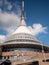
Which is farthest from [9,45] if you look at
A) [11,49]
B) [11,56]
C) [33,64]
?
[33,64]

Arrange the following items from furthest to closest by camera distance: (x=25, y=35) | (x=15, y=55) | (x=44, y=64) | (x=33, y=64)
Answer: (x=25, y=35)
(x=15, y=55)
(x=33, y=64)
(x=44, y=64)

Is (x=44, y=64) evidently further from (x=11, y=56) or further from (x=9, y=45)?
(x=9, y=45)

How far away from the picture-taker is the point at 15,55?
65.2 m

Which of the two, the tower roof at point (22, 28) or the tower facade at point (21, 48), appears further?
the tower roof at point (22, 28)

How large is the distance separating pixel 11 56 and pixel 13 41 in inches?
358

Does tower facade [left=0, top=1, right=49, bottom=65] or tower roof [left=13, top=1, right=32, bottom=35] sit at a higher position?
tower roof [left=13, top=1, right=32, bottom=35]

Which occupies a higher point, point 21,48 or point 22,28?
point 22,28

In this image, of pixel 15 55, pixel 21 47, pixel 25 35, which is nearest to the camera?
pixel 15 55

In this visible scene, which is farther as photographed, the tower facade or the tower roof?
the tower roof

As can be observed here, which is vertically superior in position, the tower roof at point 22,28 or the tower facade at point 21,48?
the tower roof at point 22,28

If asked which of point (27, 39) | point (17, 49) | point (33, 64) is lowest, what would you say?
point (33, 64)

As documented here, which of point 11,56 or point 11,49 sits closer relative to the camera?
point 11,56

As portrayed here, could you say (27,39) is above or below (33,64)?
above

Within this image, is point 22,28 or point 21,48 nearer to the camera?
point 21,48
